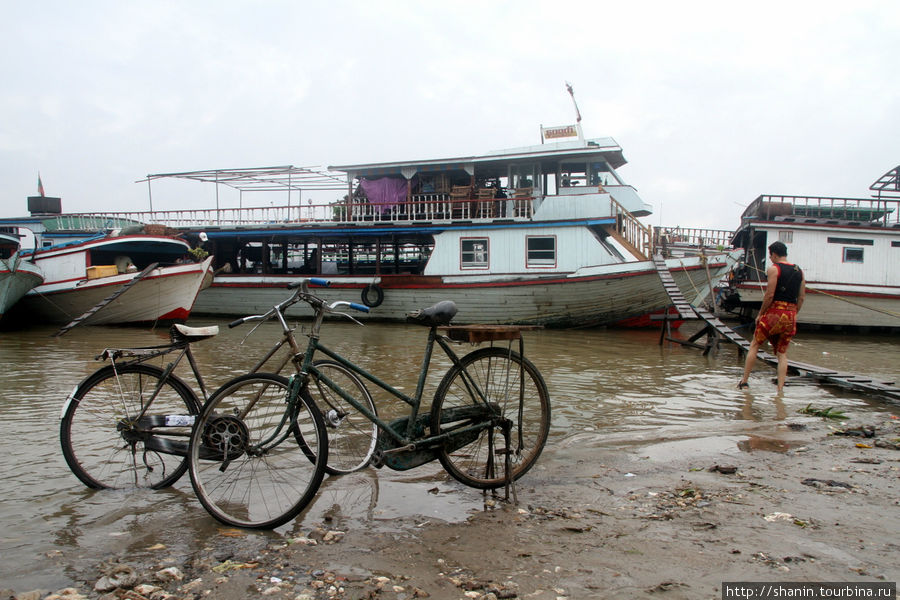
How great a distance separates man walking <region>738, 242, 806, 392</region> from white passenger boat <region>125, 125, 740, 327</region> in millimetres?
7009

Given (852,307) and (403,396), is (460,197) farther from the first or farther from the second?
(403,396)

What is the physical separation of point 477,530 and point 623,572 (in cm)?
72

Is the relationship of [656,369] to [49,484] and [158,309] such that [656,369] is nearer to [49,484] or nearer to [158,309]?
[49,484]

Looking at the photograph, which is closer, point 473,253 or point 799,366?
point 799,366

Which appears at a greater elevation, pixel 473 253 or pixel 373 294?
pixel 473 253

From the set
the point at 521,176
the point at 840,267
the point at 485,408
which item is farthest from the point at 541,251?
the point at 485,408

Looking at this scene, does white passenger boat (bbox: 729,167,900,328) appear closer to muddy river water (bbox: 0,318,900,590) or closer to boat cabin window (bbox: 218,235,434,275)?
muddy river water (bbox: 0,318,900,590)

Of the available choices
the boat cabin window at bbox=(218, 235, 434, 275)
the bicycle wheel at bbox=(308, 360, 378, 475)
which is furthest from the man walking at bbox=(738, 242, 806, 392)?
the boat cabin window at bbox=(218, 235, 434, 275)

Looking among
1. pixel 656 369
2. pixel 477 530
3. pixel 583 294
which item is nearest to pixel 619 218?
pixel 583 294

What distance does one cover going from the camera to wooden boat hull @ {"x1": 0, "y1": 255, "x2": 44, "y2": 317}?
1417 centimetres

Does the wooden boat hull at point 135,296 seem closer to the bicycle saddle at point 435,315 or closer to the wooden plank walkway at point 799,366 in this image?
the wooden plank walkway at point 799,366

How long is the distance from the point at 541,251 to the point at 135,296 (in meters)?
10.6

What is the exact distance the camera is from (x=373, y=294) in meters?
16.5

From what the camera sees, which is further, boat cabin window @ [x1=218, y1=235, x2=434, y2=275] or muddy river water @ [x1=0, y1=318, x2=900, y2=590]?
boat cabin window @ [x1=218, y1=235, x2=434, y2=275]
